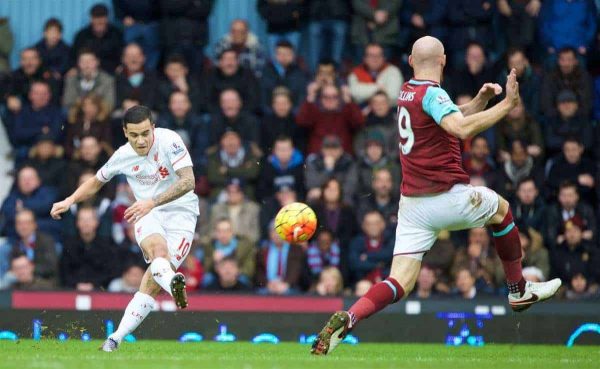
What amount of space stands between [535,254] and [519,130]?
86.7 inches

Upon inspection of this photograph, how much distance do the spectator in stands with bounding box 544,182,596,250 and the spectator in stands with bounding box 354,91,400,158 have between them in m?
2.21

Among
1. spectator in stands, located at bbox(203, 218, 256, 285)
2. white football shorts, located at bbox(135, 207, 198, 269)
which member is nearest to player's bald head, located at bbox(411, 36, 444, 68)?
white football shorts, located at bbox(135, 207, 198, 269)

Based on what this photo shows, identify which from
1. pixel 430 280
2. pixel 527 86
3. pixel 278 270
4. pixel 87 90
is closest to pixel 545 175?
pixel 527 86

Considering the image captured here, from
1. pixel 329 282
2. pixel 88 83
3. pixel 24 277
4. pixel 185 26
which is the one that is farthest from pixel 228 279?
pixel 185 26

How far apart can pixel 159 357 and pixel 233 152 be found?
21.1ft

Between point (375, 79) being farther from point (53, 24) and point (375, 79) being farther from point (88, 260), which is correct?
point (88, 260)

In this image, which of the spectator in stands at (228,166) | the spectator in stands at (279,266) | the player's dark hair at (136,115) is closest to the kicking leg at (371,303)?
the player's dark hair at (136,115)

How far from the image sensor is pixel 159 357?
1109 cm

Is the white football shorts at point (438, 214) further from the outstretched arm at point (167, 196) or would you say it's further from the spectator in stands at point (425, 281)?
the spectator in stands at point (425, 281)

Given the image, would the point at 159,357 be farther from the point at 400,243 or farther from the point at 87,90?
the point at 87,90

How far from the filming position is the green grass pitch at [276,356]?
33.1 ft

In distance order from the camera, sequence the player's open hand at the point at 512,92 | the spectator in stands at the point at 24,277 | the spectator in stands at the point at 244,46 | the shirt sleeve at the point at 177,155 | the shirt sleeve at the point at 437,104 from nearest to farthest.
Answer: the player's open hand at the point at 512,92
the shirt sleeve at the point at 437,104
the shirt sleeve at the point at 177,155
the spectator in stands at the point at 24,277
the spectator in stands at the point at 244,46

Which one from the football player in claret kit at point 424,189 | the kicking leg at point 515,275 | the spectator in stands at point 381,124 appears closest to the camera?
the football player in claret kit at point 424,189

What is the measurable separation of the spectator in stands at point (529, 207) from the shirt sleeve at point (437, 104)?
6412mm
